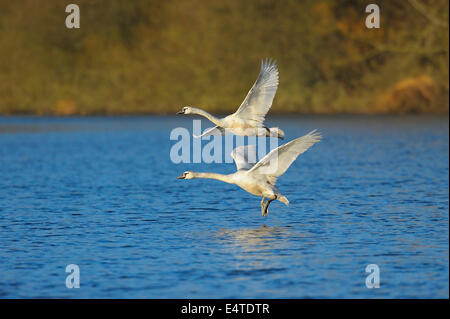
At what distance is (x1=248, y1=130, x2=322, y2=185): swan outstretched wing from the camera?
17.2 metres

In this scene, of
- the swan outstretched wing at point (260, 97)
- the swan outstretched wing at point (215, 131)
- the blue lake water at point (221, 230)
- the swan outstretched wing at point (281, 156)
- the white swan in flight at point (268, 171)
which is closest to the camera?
the blue lake water at point (221, 230)

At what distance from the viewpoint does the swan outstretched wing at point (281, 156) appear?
677 inches

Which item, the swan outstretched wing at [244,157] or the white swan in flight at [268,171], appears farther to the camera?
the swan outstretched wing at [244,157]

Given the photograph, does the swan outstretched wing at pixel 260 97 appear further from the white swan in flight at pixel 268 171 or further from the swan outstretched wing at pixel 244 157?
the white swan in flight at pixel 268 171

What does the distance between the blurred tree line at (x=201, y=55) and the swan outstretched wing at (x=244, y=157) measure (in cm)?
4886

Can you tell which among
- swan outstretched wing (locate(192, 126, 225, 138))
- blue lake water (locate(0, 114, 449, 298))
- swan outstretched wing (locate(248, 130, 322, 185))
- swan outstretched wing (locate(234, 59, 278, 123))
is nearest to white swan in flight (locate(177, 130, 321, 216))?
swan outstretched wing (locate(248, 130, 322, 185))

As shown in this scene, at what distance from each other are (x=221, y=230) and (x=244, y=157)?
63.6 inches

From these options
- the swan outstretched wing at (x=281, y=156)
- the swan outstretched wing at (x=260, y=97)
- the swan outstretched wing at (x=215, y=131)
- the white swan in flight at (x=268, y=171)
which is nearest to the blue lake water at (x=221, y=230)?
the white swan in flight at (x=268, y=171)

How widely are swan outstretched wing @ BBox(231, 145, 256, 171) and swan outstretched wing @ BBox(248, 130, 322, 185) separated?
1.90ft

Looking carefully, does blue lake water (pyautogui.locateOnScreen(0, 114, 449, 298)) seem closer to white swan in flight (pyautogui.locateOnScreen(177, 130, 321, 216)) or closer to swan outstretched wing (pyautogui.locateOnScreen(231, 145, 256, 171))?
white swan in flight (pyautogui.locateOnScreen(177, 130, 321, 216))

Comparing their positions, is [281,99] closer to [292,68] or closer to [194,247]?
[292,68]

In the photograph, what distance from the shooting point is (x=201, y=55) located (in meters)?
73.5

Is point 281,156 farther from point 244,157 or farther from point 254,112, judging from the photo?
point 254,112
